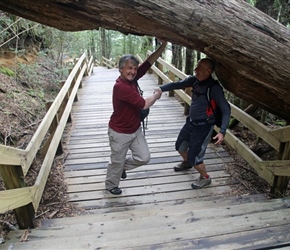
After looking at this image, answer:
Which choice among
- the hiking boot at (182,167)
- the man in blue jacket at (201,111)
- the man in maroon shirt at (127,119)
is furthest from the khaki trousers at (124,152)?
the hiking boot at (182,167)

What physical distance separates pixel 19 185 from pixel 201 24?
7.65 feet

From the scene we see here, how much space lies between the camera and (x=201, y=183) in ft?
12.9

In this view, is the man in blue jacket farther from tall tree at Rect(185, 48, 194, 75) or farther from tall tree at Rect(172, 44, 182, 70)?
tall tree at Rect(172, 44, 182, 70)

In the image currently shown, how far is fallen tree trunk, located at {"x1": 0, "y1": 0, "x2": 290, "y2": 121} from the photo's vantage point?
2.54 metres

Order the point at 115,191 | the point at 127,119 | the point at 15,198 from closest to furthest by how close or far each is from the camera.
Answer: the point at 15,198
the point at 127,119
the point at 115,191

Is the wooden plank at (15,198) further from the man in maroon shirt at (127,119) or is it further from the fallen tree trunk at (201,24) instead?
the fallen tree trunk at (201,24)

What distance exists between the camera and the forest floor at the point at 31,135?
11.5 feet

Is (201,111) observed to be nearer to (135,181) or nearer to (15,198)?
(135,181)

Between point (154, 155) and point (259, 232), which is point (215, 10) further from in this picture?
point (154, 155)

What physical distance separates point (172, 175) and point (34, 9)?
9.52 feet

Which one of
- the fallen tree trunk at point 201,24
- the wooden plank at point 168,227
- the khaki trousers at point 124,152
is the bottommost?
the wooden plank at point 168,227

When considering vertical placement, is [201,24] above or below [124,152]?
above

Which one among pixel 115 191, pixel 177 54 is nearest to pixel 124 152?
pixel 115 191

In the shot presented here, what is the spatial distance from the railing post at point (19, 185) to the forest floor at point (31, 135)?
0.16 metres
